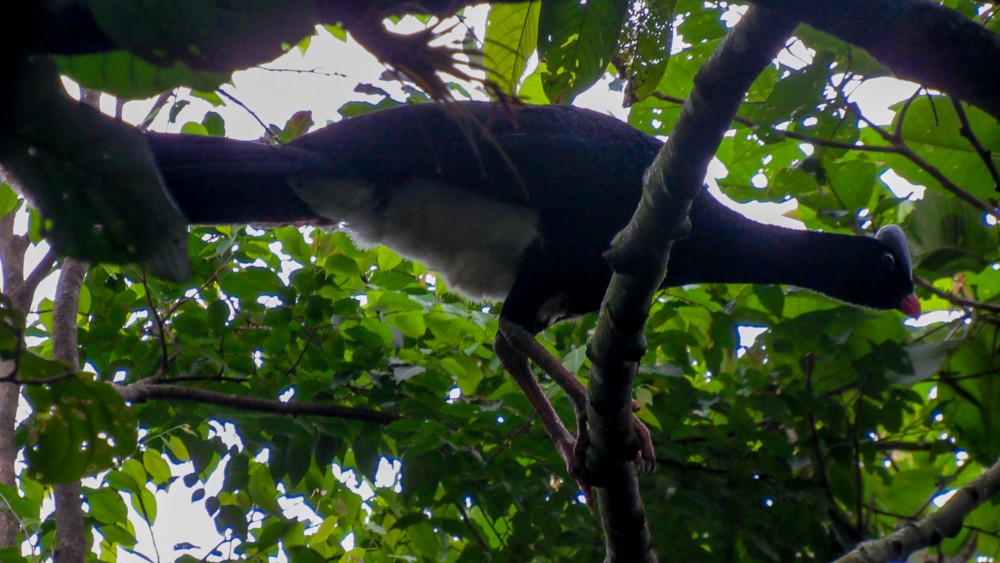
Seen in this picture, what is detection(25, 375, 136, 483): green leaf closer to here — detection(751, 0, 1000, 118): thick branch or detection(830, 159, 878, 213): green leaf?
detection(751, 0, 1000, 118): thick branch

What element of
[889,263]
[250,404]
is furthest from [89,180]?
[889,263]

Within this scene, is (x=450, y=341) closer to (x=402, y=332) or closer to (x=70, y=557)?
(x=402, y=332)

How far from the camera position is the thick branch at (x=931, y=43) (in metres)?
1.22

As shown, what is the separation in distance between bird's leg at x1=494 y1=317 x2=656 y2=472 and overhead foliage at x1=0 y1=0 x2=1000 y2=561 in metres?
0.17

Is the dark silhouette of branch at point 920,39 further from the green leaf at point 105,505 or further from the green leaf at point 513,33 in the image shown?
the green leaf at point 105,505

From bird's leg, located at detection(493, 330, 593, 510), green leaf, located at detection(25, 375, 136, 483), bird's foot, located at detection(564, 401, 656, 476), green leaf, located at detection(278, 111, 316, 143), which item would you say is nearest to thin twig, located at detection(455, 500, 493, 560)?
bird's leg, located at detection(493, 330, 593, 510)

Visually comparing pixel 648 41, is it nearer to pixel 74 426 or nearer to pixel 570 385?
pixel 570 385

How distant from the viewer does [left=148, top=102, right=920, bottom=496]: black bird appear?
10.1ft

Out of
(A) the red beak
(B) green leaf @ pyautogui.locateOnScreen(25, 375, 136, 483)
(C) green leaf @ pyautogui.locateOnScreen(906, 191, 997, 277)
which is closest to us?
(B) green leaf @ pyautogui.locateOnScreen(25, 375, 136, 483)

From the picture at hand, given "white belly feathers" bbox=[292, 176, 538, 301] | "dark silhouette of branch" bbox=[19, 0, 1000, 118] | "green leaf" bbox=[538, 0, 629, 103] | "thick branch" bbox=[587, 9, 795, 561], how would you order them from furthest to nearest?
"white belly feathers" bbox=[292, 176, 538, 301] → "green leaf" bbox=[538, 0, 629, 103] → "thick branch" bbox=[587, 9, 795, 561] → "dark silhouette of branch" bbox=[19, 0, 1000, 118]

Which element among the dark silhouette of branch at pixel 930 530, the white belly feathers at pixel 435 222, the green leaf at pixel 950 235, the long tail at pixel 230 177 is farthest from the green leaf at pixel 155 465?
the green leaf at pixel 950 235

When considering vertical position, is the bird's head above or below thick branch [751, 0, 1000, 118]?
above

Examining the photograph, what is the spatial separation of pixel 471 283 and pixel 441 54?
279 cm

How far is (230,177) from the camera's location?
2.88 m
